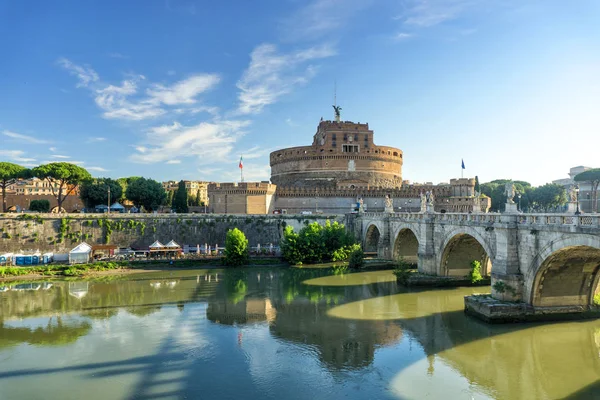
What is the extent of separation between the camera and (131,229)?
4025 centimetres

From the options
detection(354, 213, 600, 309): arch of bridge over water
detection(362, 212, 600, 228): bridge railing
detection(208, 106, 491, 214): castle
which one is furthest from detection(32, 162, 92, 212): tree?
detection(354, 213, 600, 309): arch of bridge over water

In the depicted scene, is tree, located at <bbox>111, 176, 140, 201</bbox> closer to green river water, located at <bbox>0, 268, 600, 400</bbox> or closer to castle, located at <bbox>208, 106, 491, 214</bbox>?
castle, located at <bbox>208, 106, 491, 214</bbox>

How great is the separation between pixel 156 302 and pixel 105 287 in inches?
259

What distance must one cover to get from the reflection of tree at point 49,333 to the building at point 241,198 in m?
28.9

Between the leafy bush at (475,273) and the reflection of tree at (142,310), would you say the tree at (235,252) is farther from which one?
the leafy bush at (475,273)

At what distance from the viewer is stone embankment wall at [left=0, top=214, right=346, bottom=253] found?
37406 mm

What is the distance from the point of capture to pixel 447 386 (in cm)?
1186

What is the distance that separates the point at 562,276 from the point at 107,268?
2982 centimetres

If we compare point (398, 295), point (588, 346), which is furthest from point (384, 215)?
point (588, 346)

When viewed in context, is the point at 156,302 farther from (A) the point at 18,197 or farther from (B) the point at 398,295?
(A) the point at 18,197

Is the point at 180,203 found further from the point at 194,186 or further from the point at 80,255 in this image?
the point at 194,186

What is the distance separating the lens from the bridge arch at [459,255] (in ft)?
76.6

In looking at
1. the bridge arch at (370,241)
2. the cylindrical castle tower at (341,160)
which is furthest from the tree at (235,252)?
the cylindrical castle tower at (341,160)

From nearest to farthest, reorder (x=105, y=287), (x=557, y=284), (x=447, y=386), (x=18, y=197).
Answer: (x=447, y=386)
(x=557, y=284)
(x=105, y=287)
(x=18, y=197)
